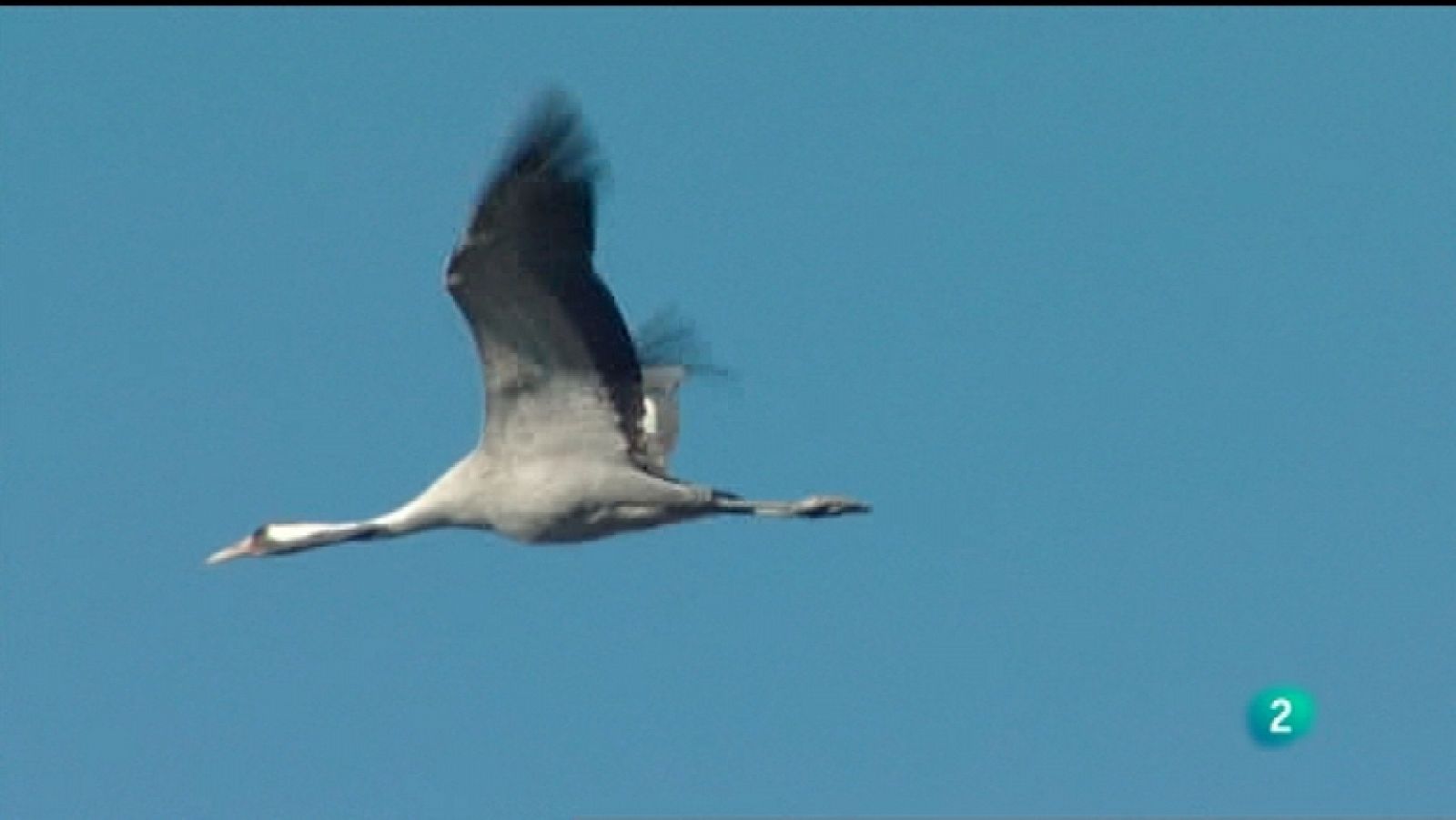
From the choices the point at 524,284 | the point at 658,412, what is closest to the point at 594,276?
the point at 524,284

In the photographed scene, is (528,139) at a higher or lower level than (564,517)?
higher

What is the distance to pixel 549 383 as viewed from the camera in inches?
1222

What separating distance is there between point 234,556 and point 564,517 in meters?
4.21

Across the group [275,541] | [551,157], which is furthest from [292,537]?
[551,157]

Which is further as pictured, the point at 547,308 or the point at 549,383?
the point at 549,383

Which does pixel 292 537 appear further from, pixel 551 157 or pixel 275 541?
pixel 551 157

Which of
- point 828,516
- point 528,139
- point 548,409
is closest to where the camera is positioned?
point 528,139

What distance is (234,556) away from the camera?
34.2m

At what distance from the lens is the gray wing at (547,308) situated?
29.4 meters

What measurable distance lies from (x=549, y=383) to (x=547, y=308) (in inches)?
38.9

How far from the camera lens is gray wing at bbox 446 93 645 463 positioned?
96.4 ft

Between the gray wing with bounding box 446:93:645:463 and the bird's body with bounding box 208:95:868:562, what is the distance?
1 centimetres

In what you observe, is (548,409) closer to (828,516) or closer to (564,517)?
(564,517)

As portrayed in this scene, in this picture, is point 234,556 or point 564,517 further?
point 234,556
